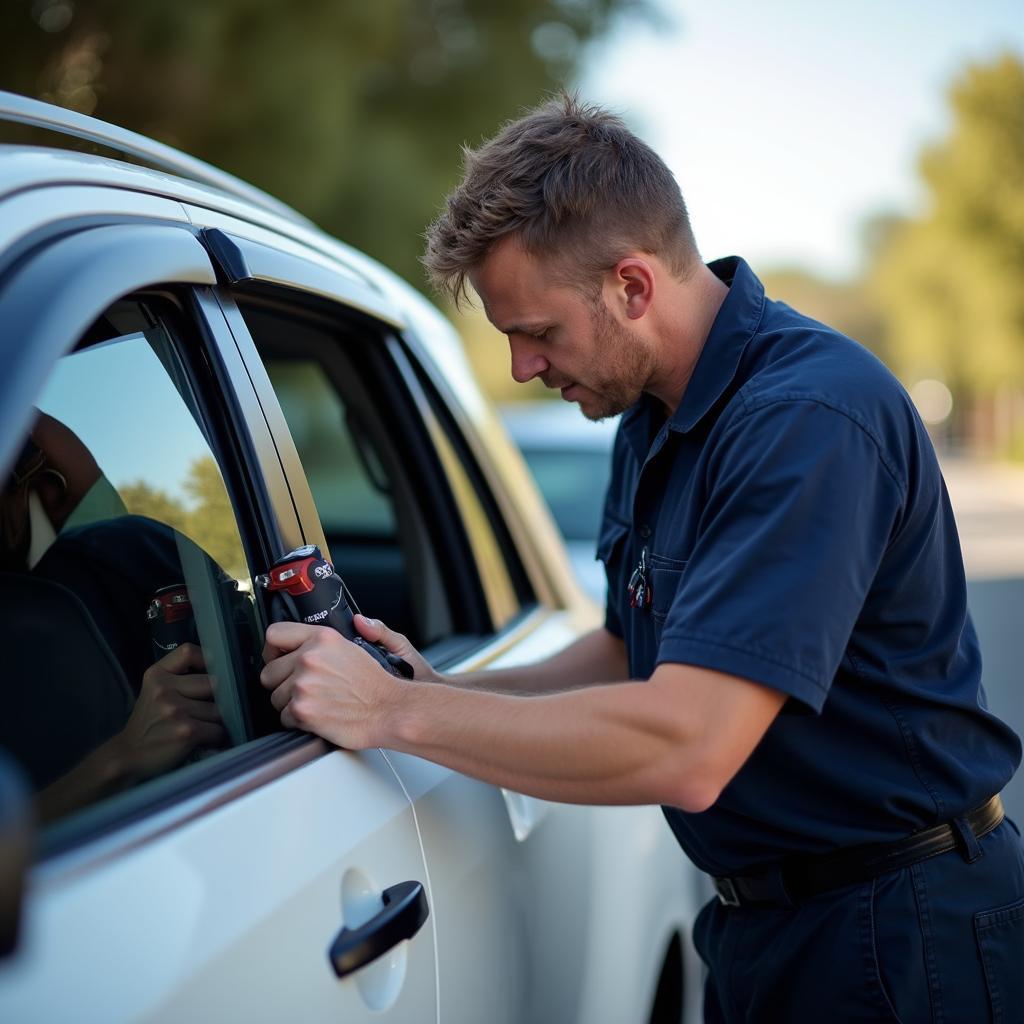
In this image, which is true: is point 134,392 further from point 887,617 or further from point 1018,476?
point 1018,476

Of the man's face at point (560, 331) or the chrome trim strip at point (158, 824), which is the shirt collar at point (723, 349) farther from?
the chrome trim strip at point (158, 824)

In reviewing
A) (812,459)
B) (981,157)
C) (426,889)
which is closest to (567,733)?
(426,889)

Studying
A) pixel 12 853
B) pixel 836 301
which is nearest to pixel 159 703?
pixel 12 853

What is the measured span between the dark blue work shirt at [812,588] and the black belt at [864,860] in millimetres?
22

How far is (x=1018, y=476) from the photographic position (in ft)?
95.9

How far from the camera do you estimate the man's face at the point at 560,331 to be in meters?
1.80

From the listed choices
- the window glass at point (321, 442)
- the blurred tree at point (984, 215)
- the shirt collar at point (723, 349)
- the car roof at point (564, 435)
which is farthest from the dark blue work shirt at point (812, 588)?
the blurred tree at point (984, 215)

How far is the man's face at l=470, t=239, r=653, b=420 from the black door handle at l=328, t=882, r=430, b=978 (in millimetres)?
806

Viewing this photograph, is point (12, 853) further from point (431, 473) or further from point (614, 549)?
point (431, 473)

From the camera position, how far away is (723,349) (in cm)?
176

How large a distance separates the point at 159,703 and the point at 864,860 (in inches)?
38.6

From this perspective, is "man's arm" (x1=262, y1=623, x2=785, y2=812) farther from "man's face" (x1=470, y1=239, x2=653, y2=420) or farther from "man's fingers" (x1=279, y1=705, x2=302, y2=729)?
"man's face" (x1=470, y1=239, x2=653, y2=420)

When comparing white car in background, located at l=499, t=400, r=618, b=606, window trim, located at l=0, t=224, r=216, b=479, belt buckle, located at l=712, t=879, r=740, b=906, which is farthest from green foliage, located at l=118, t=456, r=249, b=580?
white car in background, located at l=499, t=400, r=618, b=606

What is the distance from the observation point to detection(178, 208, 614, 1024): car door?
1.60 m
